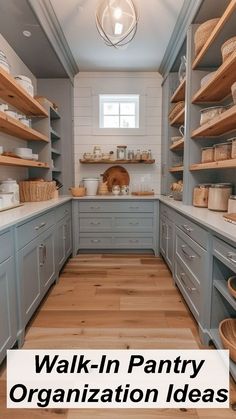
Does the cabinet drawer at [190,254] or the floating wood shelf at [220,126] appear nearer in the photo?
the cabinet drawer at [190,254]

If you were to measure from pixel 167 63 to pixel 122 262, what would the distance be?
2.85m

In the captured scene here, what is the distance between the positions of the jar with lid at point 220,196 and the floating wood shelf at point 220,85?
0.84 m

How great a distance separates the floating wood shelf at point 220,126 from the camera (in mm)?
1858

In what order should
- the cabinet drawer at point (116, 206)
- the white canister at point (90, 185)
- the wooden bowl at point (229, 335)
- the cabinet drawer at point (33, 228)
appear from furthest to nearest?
the white canister at point (90, 185)
the cabinet drawer at point (116, 206)
the cabinet drawer at point (33, 228)
the wooden bowl at point (229, 335)

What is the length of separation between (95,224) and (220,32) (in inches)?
102

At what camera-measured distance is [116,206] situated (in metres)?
3.65

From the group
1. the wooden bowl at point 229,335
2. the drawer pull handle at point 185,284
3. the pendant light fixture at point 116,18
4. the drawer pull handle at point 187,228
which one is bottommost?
the wooden bowl at point 229,335

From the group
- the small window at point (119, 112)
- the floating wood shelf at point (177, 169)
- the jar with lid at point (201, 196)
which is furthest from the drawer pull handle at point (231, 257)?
the small window at point (119, 112)

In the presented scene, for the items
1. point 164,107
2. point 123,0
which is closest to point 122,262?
point 164,107

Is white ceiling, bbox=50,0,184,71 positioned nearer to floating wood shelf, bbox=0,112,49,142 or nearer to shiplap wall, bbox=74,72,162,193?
shiplap wall, bbox=74,72,162,193

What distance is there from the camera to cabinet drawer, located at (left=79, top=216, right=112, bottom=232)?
12.1 ft

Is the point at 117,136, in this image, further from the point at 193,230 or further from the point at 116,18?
the point at 193,230

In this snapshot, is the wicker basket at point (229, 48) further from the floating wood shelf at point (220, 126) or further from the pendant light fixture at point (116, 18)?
the pendant light fixture at point (116, 18)

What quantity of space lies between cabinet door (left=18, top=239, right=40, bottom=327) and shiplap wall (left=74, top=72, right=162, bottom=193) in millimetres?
2407
